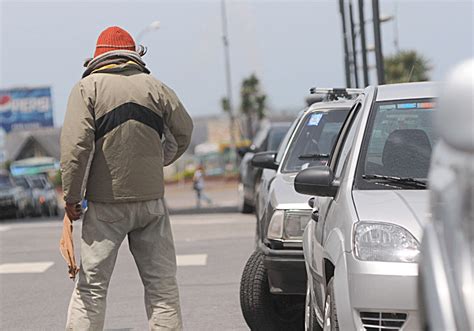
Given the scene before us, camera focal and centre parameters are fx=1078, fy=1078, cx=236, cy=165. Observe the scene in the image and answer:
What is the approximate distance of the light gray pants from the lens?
6219 millimetres

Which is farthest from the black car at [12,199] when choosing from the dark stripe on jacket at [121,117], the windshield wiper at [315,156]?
the dark stripe on jacket at [121,117]

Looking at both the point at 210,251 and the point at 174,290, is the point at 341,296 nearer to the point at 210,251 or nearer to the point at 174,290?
the point at 174,290

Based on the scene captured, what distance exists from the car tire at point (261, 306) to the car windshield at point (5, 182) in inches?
1161

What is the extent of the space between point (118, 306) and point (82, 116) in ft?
12.5

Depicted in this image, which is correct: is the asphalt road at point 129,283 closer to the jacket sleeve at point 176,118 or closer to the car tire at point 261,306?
the car tire at point 261,306

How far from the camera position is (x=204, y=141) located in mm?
112500

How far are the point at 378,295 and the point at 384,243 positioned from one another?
0.29 m

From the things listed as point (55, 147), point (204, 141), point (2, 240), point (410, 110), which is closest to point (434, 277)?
point (410, 110)

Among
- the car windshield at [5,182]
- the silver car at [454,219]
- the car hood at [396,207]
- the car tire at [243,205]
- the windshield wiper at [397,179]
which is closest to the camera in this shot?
the silver car at [454,219]

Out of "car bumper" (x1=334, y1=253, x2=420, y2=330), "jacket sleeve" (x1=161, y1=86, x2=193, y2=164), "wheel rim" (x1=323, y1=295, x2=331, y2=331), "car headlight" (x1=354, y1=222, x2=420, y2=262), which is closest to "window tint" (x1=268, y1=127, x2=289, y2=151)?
"jacket sleeve" (x1=161, y1=86, x2=193, y2=164)

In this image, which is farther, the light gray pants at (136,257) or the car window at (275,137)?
the car window at (275,137)

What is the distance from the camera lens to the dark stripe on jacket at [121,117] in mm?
6207

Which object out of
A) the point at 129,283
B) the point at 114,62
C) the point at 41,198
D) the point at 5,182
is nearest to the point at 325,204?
the point at 114,62

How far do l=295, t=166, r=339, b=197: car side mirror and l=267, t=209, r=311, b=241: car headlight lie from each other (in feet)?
5.60
